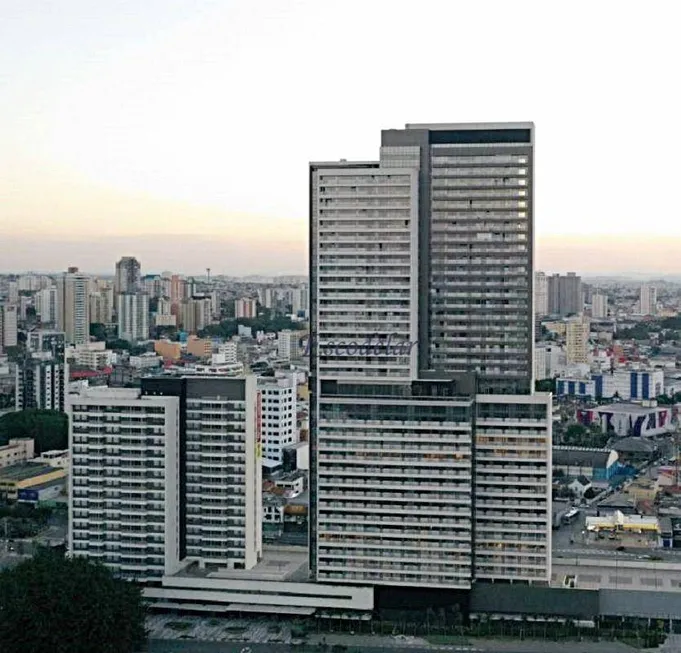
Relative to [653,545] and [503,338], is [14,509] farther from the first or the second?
[653,545]

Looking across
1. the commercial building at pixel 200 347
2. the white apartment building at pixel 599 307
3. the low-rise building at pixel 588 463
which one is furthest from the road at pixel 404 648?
the white apartment building at pixel 599 307

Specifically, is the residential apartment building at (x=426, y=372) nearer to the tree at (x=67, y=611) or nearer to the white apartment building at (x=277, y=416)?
the tree at (x=67, y=611)

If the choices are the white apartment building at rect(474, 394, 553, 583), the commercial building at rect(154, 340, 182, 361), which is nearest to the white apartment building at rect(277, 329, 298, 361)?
the commercial building at rect(154, 340, 182, 361)

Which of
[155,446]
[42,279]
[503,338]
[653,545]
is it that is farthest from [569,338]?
[42,279]

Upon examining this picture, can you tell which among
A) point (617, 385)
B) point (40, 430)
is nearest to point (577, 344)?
point (617, 385)

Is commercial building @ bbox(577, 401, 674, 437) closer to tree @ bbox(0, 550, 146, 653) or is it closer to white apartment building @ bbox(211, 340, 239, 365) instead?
white apartment building @ bbox(211, 340, 239, 365)
